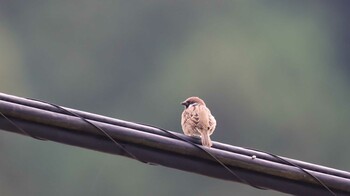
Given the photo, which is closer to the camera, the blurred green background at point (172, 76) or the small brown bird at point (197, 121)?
the small brown bird at point (197, 121)

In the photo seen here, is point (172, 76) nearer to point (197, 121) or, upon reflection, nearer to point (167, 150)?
point (197, 121)

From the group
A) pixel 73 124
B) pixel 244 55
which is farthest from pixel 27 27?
pixel 73 124

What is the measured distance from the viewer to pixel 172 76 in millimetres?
24469

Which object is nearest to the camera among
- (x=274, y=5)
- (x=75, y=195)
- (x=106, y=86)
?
(x=75, y=195)

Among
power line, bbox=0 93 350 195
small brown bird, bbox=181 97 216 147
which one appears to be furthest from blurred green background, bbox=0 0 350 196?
power line, bbox=0 93 350 195

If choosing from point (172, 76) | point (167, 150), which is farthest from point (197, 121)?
point (172, 76)

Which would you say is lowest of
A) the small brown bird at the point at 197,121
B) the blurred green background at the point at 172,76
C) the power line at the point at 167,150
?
the power line at the point at 167,150

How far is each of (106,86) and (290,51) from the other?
455 cm

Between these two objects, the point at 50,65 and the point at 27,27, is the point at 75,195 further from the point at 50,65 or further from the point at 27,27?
the point at 27,27

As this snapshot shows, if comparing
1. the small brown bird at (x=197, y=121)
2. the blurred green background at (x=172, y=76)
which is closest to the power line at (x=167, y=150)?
the small brown bird at (x=197, y=121)

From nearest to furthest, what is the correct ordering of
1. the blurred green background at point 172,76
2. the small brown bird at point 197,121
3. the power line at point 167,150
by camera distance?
the power line at point 167,150 < the small brown bird at point 197,121 < the blurred green background at point 172,76

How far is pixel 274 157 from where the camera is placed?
5.49m

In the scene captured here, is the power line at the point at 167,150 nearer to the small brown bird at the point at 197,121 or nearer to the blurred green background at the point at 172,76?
the small brown bird at the point at 197,121

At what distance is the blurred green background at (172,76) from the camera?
67.9ft
